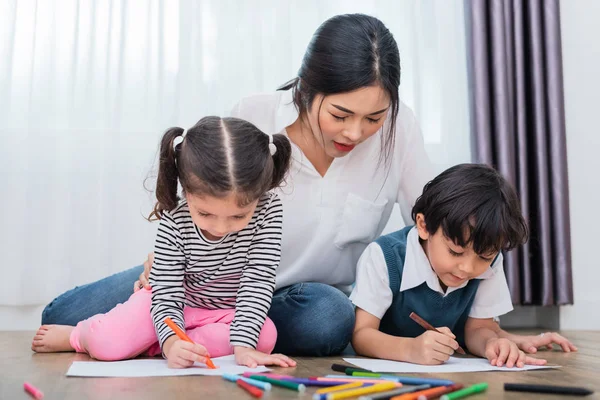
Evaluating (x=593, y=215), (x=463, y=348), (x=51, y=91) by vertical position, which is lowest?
(x=463, y=348)

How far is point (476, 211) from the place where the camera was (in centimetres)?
135

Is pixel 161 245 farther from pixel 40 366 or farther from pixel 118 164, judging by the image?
pixel 118 164

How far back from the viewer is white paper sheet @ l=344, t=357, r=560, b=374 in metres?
1.21

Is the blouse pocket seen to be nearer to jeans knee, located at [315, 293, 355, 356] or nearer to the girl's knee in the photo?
jeans knee, located at [315, 293, 355, 356]

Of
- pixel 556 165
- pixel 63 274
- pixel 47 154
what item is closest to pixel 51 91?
pixel 47 154

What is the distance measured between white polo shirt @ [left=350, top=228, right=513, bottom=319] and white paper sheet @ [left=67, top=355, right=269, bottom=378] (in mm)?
363

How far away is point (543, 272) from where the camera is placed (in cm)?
234

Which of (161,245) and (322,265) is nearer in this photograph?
(161,245)

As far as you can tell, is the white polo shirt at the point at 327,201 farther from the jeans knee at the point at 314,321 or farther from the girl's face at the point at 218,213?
the girl's face at the point at 218,213

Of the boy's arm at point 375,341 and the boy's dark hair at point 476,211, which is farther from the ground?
the boy's dark hair at point 476,211

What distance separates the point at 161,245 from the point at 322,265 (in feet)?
1.45

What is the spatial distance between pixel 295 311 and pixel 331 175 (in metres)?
0.35

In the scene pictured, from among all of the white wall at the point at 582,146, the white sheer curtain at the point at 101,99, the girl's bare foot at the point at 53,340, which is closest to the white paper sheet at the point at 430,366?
the girl's bare foot at the point at 53,340

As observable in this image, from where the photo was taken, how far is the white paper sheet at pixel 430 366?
1214mm
